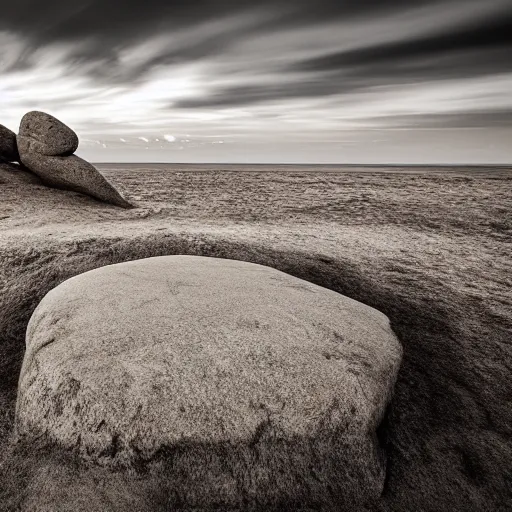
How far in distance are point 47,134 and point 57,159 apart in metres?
0.51

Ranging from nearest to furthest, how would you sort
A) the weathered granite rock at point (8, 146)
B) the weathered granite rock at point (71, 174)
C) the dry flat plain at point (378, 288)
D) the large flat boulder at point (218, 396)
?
the large flat boulder at point (218, 396) < the dry flat plain at point (378, 288) < the weathered granite rock at point (71, 174) < the weathered granite rock at point (8, 146)

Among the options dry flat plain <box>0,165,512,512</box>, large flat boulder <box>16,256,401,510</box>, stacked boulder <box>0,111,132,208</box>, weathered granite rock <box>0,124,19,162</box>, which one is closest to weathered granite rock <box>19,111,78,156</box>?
stacked boulder <box>0,111,132,208</box>

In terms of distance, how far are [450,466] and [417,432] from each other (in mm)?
272

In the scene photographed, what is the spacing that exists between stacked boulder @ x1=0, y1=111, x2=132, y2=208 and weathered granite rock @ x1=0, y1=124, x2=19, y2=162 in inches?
1.0

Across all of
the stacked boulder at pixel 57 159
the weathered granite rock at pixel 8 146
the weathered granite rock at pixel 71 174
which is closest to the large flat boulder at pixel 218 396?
the weathered granite rock at pixel 71 174

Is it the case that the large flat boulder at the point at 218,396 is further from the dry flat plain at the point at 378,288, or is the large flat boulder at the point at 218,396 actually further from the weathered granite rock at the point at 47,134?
the weathered granite rock at the point at 47,134

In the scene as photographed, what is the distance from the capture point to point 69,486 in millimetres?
2092

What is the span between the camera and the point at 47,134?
7.90m

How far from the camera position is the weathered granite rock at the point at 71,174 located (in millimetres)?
7871

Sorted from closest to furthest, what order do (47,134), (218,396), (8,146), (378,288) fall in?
(218,396) < (378,288) < (47,134) < (8,146)

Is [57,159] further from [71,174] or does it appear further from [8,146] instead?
[8,146]

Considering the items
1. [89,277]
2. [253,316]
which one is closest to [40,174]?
[89,277]

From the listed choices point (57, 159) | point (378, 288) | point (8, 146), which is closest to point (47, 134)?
point (57, 159)

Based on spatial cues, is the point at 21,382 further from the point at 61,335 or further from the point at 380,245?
the point at 380,245
